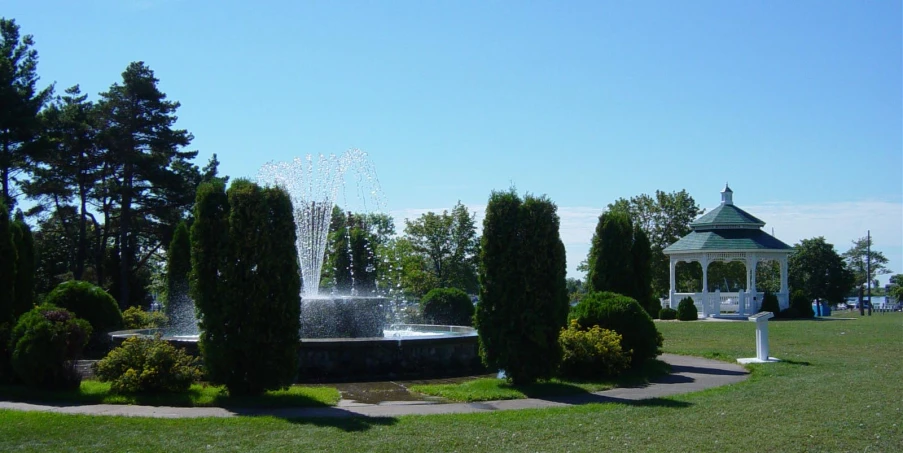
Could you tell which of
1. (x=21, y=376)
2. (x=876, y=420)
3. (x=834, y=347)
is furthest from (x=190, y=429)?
(x=834, y=347)

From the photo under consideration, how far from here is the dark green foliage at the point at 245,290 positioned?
1080 cm

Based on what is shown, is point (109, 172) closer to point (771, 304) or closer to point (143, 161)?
point (143, 161)

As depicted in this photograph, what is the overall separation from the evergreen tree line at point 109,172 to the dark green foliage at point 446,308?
19124 mm

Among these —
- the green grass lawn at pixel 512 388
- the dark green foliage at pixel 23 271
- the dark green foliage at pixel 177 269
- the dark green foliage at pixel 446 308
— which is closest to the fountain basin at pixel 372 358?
the green grass lawn at pixel 512 388

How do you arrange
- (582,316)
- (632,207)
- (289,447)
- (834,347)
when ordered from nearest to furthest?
(289,447)
(582,316)
(834,347)
(632,207)

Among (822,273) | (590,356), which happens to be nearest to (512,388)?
(590,356)

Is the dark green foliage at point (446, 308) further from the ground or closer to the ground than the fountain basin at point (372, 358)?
further from the ground

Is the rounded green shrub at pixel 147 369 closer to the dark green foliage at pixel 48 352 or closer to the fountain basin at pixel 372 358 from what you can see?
the dark green foliage at pixel 48 352

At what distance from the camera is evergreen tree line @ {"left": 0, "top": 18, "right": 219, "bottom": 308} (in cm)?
3772

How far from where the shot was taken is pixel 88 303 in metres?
20.0

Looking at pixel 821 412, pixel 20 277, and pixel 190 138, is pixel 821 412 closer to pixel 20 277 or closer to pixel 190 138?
pixel 20 277

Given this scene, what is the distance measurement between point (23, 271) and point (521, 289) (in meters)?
8.90

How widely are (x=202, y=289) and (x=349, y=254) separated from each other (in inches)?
1249

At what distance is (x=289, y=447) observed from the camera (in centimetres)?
790
